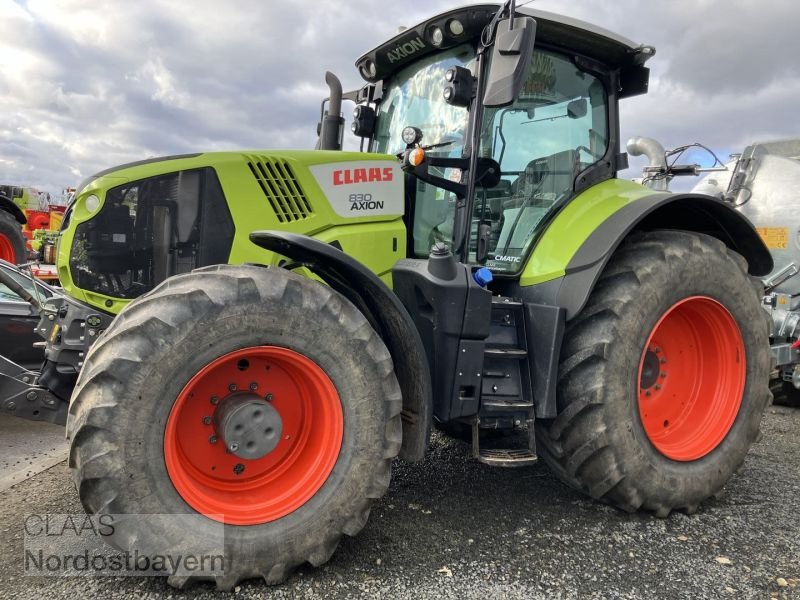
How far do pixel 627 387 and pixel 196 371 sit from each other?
2056 millimetres

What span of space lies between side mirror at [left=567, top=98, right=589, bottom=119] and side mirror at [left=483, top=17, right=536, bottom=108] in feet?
3.21

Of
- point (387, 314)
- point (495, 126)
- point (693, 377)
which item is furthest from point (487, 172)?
point (693, 377)

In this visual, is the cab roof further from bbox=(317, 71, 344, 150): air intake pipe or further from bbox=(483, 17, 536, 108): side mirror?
bbox=(483, 17, 536, 108): side mirror

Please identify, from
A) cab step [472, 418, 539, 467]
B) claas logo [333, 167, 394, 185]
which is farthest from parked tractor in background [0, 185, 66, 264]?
cab step [472, 418, 539, 467]

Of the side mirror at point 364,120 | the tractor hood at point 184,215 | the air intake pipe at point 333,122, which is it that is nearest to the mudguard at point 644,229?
the tractor hood at point 184,215

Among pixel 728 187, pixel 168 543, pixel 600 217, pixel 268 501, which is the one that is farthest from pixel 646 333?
pixel 728 187

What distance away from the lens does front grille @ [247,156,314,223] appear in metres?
2.98

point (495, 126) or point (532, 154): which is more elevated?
point (495, 126)

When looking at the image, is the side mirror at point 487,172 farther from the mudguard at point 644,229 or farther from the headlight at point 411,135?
the mudguard at point 644,229

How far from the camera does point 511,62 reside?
2.67 metres

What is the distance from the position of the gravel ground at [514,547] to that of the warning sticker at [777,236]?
3.36m

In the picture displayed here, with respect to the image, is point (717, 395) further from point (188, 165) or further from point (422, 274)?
point (188, 165)

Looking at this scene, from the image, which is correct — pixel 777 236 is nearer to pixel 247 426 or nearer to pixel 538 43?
pixel 538 43

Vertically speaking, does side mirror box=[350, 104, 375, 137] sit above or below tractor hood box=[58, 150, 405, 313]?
above
